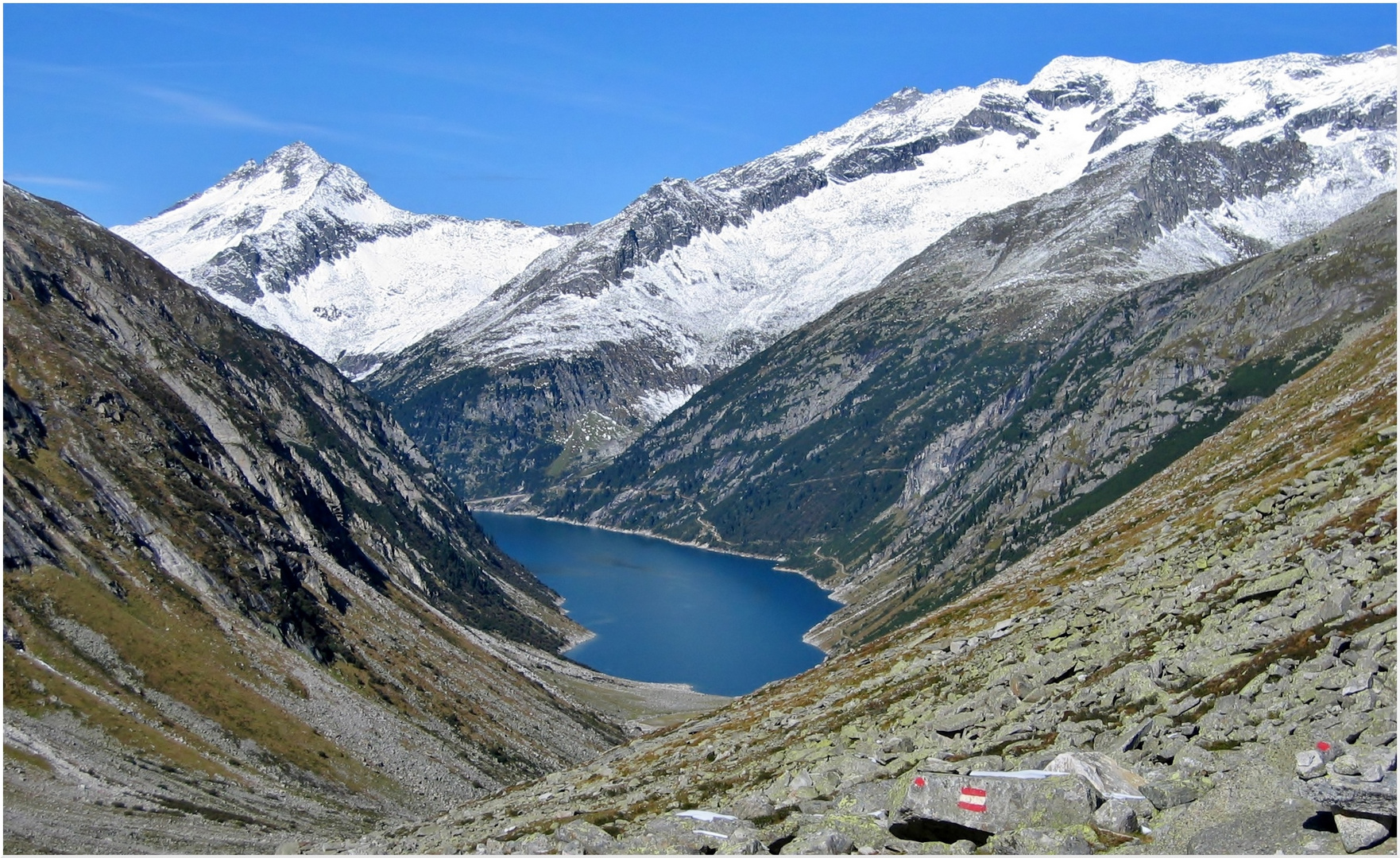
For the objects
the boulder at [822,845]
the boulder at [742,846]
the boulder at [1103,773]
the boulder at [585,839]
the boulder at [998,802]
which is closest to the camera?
the boulder at [998,802]

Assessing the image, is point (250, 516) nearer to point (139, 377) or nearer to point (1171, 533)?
point (139, 377)

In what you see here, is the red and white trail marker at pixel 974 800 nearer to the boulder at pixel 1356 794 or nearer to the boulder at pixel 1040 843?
the boulder at pixel 1040 843

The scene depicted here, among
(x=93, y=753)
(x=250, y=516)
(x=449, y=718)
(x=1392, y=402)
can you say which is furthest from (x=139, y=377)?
(x=1392, y=402)

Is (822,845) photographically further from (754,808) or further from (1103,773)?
(1103,773)

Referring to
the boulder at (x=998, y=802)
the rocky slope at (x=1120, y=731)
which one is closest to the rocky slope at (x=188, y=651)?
the rocky slope at (x=1120, y=731)

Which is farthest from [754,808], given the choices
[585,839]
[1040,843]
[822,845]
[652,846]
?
[1040,843]

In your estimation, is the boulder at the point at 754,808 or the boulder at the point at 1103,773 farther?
the boulder at the point at 754,808

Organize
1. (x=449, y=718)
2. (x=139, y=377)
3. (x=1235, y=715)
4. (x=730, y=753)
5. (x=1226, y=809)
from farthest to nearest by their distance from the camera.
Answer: (x=139, y=377)
(x=449, y=718)
(x=730, y=753)
(x=1235, y=715)
(x=1226, y=809)
